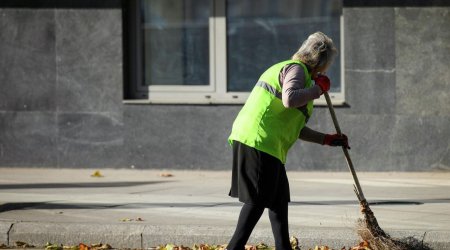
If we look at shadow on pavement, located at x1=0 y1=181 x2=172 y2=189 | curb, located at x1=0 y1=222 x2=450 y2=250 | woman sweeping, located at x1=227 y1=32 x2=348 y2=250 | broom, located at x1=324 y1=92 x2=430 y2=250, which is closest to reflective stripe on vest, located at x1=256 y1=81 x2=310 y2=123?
woman sweeping, located at x1=227 y1=32 x2=348 y2=250

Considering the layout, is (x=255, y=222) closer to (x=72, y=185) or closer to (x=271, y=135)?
(x=271, y=135)

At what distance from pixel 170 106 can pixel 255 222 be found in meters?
5.91

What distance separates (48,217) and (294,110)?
3052 millimetres

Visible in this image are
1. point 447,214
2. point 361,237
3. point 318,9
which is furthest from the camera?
point 318,9

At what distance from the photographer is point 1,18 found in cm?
1274

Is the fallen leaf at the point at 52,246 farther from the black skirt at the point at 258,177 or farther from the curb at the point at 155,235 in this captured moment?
the black skirt at the point at 258,177

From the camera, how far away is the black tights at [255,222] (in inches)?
263

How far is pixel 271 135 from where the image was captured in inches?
260

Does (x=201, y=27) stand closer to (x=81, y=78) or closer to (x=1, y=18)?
(x=81, y=78)

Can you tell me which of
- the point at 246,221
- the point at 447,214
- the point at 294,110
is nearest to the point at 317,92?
the point at 294,110

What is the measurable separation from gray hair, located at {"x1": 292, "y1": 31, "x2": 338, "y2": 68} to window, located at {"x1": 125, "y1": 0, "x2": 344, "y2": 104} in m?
5.55

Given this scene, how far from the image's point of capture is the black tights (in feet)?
21.9

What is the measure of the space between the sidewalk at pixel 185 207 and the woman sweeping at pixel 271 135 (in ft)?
3.96

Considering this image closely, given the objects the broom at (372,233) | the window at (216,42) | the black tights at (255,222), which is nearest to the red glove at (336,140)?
the broom at (372,233)
